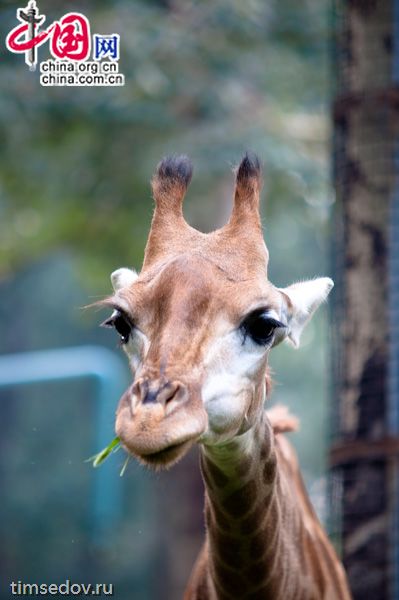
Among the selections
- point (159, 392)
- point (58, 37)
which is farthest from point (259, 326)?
point (58, 37)

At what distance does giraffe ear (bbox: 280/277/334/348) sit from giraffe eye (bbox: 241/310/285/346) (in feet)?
0.97

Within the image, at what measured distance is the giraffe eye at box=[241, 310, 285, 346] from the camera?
496cm

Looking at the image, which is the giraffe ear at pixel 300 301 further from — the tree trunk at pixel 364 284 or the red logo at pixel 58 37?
the red logo at pixel 58 37

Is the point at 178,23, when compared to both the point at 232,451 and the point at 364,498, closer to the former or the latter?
the point at 364,498

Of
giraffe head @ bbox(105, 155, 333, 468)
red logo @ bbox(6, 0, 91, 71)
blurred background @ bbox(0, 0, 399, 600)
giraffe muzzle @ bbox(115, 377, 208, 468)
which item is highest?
blurred background @ bbox(0, 0, 399, 600)

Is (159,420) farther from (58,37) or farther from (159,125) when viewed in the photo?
(159,125)

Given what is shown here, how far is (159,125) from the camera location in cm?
1653

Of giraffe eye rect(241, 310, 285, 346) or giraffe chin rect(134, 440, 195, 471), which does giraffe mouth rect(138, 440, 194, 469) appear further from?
giraffe eye rect(241, 310, 285, 346)

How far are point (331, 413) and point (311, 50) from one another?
32.5 ft

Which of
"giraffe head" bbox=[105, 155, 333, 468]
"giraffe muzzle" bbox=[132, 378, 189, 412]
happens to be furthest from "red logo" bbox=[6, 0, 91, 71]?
"giraffe muzzle" bbox=[132, 378, 189, 412]

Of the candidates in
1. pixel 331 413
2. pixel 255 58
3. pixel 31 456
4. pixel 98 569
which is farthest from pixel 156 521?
pixel 331 413

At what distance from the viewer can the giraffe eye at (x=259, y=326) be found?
4957 millimetres

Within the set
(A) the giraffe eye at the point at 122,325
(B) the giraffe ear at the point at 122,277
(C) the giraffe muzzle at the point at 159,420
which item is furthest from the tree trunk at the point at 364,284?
(C) the giraffe muzzle at the point at 159,420

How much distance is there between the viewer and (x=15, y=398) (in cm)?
2855
